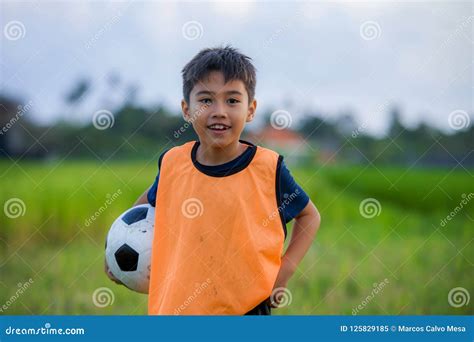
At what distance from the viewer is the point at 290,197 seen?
7.82 feet

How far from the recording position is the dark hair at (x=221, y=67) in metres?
2.38

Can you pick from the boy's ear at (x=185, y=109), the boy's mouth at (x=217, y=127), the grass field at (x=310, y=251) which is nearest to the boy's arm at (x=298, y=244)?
the boy's mouth at (x=217, y=127)

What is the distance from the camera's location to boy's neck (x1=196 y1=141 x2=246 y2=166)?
237 cm

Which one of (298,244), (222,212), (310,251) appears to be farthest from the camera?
(310,251)

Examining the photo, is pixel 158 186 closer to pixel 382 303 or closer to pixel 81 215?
pixel 382 303

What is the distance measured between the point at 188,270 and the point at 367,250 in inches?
121

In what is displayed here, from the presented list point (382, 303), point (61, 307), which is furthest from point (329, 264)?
point (61, 307)

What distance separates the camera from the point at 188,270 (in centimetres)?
229

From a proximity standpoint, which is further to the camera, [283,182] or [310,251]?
[310,251]

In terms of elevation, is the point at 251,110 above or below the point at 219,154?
above

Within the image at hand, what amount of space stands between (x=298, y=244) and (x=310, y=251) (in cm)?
271

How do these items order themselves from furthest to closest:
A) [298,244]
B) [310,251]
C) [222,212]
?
[310,251] < [298,244] < [222,212]

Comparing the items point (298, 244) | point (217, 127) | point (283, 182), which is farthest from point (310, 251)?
point (217, 127)

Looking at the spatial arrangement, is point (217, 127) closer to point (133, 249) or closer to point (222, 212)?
point (222, 212)
